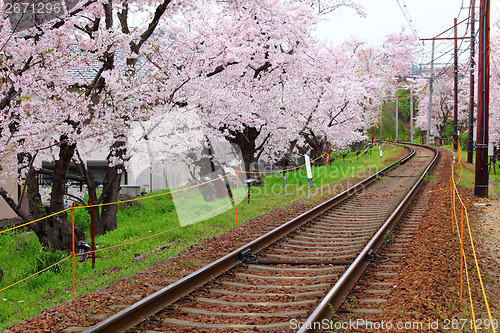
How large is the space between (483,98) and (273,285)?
1309 centimetres

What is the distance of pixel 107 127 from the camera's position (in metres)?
11.1

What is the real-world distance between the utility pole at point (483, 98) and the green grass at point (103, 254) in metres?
5.17

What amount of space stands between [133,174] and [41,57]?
751 inches

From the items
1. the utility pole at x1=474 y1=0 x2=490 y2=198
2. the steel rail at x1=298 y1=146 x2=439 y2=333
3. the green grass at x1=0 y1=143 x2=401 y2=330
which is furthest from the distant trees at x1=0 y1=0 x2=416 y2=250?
the steel rail at x1=298 y1=146 x2=439 y2=333

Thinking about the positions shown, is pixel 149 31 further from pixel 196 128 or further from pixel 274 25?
pixel 274 25

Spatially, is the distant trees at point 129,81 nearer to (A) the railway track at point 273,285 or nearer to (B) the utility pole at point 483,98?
(A) the railway track at point 273,285

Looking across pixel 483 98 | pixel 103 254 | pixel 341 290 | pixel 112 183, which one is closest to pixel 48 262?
pixel 103 254

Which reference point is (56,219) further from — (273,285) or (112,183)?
(273,285)

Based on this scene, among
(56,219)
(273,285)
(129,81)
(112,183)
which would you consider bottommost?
(273,285)

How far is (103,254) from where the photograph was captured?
11180 millimetres

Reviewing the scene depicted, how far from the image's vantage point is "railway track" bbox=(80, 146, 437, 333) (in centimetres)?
527

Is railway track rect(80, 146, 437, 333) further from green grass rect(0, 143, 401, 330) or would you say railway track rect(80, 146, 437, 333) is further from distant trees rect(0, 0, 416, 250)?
distant trees rect(0, 0, 416, 250)

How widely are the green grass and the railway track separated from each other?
1823 millimetres

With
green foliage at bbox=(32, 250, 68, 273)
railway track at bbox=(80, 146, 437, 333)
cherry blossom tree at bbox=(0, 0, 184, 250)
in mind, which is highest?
cherry blossom tree at bbox=(0, 0, 184, 250)
